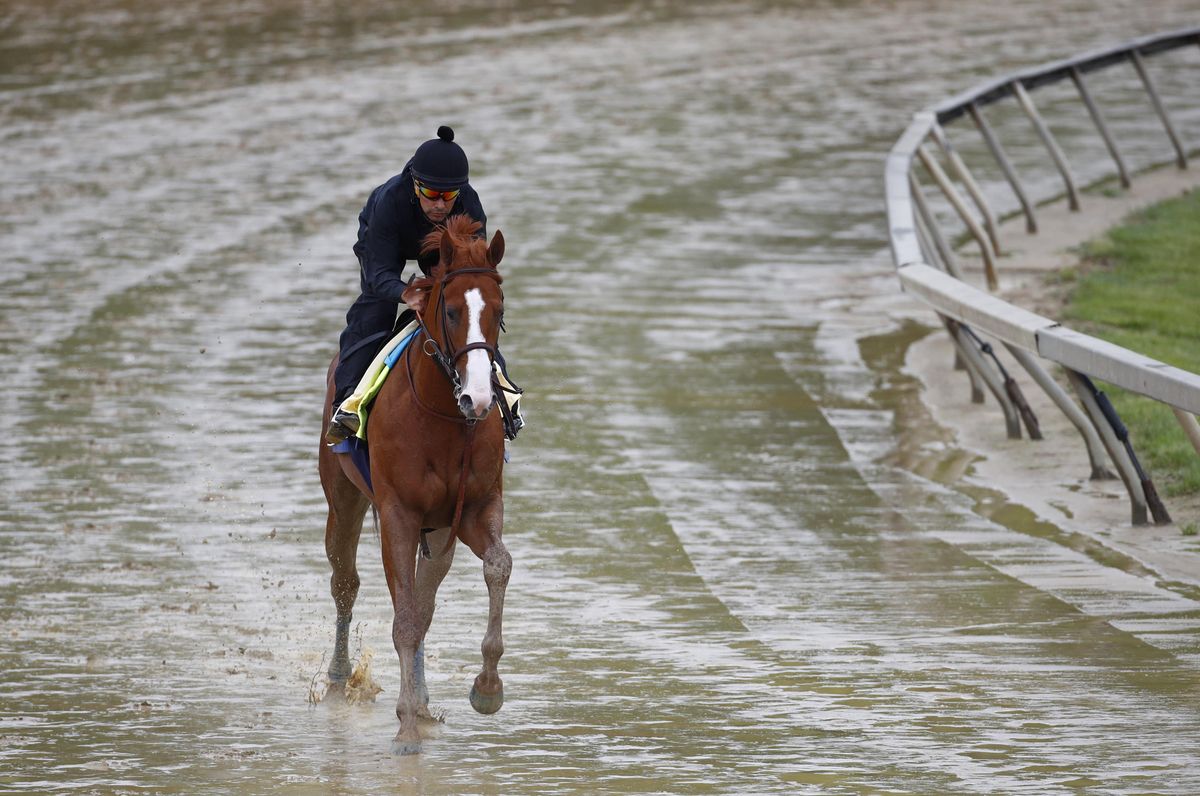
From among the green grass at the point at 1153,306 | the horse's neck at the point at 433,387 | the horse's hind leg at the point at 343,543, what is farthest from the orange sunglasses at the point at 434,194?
the green grass at the point at 1153,306

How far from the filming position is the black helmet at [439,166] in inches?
304

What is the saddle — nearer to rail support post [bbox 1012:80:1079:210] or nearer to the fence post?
rail support post [bbox 1012:80:1079:210]

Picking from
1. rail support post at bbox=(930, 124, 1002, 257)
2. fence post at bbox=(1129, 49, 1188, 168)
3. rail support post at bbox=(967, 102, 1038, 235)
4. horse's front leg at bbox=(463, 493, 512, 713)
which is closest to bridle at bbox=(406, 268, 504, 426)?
horse's front leg at bbox=(463, 493, 512, 713)

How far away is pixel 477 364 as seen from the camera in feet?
23.0

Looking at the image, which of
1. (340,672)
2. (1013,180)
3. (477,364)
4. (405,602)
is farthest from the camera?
(1013,180)

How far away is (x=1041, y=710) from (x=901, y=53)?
944 inches

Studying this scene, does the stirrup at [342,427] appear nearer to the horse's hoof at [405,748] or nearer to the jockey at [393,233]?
the jockey at [393,233]

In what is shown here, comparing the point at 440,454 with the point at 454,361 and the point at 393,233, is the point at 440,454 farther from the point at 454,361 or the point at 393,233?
the point at 393,233

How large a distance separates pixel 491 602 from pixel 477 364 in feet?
3.12

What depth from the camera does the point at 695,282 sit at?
1794 centimetres

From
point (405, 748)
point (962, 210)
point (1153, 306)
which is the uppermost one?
point (962, 210)

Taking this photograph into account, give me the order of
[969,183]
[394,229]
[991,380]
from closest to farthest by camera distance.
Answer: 1. [394,229]
2. [991,380]
3. [969,183]

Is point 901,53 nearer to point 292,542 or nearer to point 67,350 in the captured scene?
point 67,350

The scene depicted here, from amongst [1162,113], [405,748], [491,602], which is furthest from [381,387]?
[1162,113]
